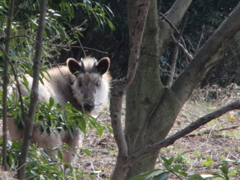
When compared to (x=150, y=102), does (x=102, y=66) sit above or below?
above

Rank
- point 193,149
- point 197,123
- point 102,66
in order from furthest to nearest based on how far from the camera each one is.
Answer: point 102,66 → point 193,149 → point 197,123

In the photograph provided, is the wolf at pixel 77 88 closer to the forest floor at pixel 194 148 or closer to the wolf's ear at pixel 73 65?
the wolf's ear at pixel 73 65

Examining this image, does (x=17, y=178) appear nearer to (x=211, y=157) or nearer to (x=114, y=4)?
(x=211, y=157)

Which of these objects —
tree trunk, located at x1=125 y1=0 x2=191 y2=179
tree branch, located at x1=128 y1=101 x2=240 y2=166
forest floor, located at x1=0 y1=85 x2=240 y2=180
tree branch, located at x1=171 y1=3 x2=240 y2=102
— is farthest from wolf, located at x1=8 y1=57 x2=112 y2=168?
tree branch, located at x1=128 y1=101 x2=240 y2=166

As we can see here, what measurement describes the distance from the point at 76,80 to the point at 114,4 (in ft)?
16.0

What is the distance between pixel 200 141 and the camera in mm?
6168

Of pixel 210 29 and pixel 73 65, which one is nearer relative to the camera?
pixel 73 65

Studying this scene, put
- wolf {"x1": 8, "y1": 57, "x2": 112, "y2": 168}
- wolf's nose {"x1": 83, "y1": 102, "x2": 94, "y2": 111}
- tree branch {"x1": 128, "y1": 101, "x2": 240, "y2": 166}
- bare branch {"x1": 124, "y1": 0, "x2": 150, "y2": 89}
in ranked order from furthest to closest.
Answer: wolf's nose {"x1": 83, "y1": 102, "x2": 94, "y2": 111}
wolf {"x1": 8, "y1": 57, "x2": 112, "y2": 168}
bare branch {"x1": 124, "y1": 0, "x2": 150, "y2": 89}
tree branch {"x1": 128, "y1": 101, "x2": 240, "y2": 166}

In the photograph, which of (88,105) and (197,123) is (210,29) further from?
(197,123)

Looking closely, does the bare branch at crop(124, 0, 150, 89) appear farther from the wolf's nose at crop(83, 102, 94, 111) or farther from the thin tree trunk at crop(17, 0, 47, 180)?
the wolf's nose at crop(83, 102, 94, 111)

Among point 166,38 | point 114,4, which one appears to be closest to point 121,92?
point 166,38

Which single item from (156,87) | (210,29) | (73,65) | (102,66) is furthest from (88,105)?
(210,29)

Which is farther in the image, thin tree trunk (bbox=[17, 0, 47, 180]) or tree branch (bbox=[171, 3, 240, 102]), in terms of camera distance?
tree branch (bbox=[171, 3, 240, 102])

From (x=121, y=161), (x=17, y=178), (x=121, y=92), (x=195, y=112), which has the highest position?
(x=195, y=112)
